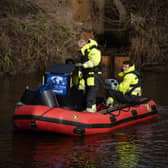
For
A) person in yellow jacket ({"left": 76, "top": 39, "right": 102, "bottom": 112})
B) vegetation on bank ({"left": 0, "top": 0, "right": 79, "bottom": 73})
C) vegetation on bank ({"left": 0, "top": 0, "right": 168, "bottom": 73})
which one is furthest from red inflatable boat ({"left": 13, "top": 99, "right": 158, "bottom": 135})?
vegetation on bank ({"left": 0, "top": 0, "right": 79, "bottom": 73})

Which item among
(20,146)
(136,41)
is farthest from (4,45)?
(20,146)

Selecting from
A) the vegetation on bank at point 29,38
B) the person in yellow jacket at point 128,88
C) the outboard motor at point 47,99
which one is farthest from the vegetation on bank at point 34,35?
the outboard motor at point 47,99

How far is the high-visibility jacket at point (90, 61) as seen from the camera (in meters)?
13.8

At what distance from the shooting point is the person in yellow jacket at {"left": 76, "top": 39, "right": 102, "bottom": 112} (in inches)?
543

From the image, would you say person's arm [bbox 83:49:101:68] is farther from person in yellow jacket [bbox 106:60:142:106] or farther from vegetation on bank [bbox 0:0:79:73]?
vegetation on bank [bbox 0:0:79:73]

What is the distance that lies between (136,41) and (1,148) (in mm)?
14416

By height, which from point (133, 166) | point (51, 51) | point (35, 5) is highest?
point (35, 5)

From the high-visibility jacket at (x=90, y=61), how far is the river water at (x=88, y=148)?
1177 mm

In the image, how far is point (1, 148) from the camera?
12.3 meters

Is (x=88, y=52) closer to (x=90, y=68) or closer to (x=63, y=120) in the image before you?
(x=90, y=68)

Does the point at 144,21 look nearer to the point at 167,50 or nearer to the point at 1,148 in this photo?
the point at 167,50

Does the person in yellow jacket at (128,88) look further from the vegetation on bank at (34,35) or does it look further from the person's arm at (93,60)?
the vegetation on bank at (34,35)

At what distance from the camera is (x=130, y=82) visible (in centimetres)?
1478

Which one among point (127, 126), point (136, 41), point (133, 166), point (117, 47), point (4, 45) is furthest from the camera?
point (117, 47)
